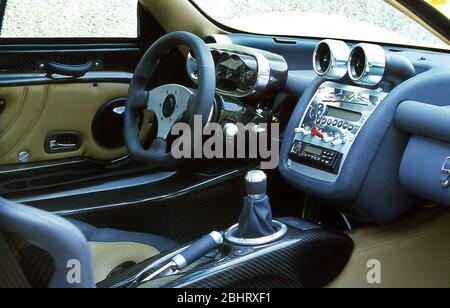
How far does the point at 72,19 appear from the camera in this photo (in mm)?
2525

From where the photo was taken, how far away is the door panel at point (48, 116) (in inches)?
86.8

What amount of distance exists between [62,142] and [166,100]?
0.73m

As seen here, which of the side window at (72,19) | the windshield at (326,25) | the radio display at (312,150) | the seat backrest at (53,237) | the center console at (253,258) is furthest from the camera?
the side window at (72,19)

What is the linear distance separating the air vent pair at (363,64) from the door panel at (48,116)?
1.03 m

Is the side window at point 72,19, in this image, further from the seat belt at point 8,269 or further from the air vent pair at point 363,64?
the seat belt at point 8,269

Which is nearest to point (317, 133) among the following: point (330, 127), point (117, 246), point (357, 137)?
point (330, 127)

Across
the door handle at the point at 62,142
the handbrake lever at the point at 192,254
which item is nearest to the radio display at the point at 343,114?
the handbrake lever at the point at 192,254

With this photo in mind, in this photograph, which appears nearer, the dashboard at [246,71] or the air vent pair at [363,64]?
the air vent pair at [363,64]

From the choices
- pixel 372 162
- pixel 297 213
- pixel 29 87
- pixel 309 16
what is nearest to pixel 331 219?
pixel 297 213

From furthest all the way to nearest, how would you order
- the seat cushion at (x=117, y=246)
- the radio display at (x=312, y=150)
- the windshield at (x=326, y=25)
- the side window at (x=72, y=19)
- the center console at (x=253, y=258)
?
1. the side window at (x=72, y=19)
2. the windshield at (x=326, y=25)
3. the seat cushion at (x=117, y=246)
4. the radio display at (x=312, y=150)
5. the center console at (x=253, y=258)

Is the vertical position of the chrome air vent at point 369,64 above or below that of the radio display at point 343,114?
above

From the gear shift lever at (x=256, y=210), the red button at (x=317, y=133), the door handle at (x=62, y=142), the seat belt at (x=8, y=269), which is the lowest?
the door handle at (x=62, y=142)

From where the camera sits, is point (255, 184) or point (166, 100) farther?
point (166, 100)

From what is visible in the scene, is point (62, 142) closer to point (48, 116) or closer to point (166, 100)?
point (48, 116)
